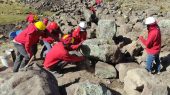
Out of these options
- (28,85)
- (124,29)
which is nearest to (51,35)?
(124,29)

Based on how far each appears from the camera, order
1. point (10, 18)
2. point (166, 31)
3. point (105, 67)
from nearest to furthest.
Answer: point (105, 67) → point (166, 31) → point (10, 18)

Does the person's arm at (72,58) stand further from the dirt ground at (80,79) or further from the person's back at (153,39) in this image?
the person's back at (153,39)

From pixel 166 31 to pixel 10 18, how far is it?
21.7 metres

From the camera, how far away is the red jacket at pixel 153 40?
11494 millimetres

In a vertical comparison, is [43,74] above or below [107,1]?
A: above

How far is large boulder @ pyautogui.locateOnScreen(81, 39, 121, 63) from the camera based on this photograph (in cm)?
1251

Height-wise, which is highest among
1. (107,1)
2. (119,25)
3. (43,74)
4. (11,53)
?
(43,74)

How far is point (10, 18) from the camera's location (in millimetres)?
33156

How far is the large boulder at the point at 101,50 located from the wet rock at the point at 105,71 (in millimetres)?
282

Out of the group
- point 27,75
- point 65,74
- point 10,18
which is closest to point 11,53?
point 65,74

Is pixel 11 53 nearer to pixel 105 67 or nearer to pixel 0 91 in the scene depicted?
pixel 105 67

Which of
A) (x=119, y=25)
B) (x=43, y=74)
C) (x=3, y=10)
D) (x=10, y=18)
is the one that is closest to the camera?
(x=43, y=74)

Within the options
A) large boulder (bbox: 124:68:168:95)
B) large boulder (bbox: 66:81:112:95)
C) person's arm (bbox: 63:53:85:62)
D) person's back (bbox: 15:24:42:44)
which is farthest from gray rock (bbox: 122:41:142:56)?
large boulder (bbox: 66:81:112:95)

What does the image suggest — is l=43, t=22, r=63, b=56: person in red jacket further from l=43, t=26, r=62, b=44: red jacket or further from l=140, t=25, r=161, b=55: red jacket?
l=140, t=25, r=161, b=55: red jacket
